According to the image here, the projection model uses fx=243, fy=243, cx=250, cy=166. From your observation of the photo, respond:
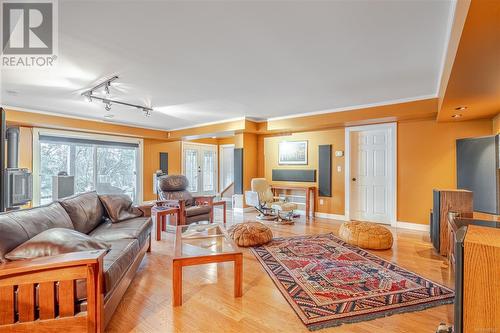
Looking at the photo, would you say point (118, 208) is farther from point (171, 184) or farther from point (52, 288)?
point (52, 288)

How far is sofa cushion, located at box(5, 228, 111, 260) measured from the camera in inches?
60.1

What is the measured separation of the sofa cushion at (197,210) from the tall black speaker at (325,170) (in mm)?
2756

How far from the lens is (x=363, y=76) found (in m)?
3.24

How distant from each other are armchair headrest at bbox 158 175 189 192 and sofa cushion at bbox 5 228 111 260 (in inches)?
119

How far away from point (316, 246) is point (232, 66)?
2.75 metres

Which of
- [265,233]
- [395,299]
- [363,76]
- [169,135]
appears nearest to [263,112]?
[363,76]

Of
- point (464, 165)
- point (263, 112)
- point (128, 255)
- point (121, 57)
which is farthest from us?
point (263, 112)

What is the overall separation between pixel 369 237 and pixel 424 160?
222 centimetres

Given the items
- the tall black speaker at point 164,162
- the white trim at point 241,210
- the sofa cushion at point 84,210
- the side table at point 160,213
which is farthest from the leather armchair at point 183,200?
the tall black speaker at point 164,162

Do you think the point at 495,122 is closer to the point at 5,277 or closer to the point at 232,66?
the point at 232,66

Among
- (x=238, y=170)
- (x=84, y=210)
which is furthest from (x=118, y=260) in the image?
(x=238, y=170)

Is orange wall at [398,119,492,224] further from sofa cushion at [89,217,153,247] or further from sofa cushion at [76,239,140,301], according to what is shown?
sofa cushion at [76,239,140,301]

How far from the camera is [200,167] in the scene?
8930 millimetres

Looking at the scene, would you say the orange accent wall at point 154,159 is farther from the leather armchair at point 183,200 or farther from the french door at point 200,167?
the leather armchair at point 183,200
